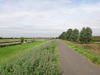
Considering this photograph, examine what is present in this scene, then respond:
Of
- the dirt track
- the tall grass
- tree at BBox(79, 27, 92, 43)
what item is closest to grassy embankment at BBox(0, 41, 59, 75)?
the dirt track

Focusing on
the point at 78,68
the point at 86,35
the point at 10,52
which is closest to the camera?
the point at 78,68

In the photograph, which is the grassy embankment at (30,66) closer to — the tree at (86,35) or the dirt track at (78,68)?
the dirt track at (78,68)

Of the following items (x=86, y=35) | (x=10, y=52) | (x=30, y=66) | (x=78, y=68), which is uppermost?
(x=86, y=35)

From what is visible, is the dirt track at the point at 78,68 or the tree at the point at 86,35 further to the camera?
the tree at the point at 86,35

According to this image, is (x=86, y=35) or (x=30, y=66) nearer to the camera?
(x=30, y=66)

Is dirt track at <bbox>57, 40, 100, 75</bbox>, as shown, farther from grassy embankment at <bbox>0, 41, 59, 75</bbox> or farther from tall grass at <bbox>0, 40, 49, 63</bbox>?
tall grass at <bbox>0, 40, 49, 63</bbox>

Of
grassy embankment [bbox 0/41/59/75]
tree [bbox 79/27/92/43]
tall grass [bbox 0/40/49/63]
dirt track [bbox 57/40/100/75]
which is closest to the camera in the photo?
grassy embankment [bbox 0/41/59/75]

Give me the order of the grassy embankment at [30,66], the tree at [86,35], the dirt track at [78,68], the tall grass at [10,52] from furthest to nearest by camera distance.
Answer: the tree at [86,35]
the tall grass at [10,52]
the dirt track at [78,68]
the grassy embankment at [30,66]

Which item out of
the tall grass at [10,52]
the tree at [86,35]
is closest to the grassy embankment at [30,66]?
the tall grass at [10,52]

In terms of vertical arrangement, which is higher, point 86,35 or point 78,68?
point 86,35

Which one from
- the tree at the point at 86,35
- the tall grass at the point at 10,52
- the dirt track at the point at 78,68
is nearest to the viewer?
the dirt track at the point at 78,68

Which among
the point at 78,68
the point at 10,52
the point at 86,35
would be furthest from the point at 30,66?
the point at 86,35

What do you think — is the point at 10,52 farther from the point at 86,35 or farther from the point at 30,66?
the point at 86,35

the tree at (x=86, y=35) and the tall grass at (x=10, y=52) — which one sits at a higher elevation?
the tree at (x=86, y=35)
